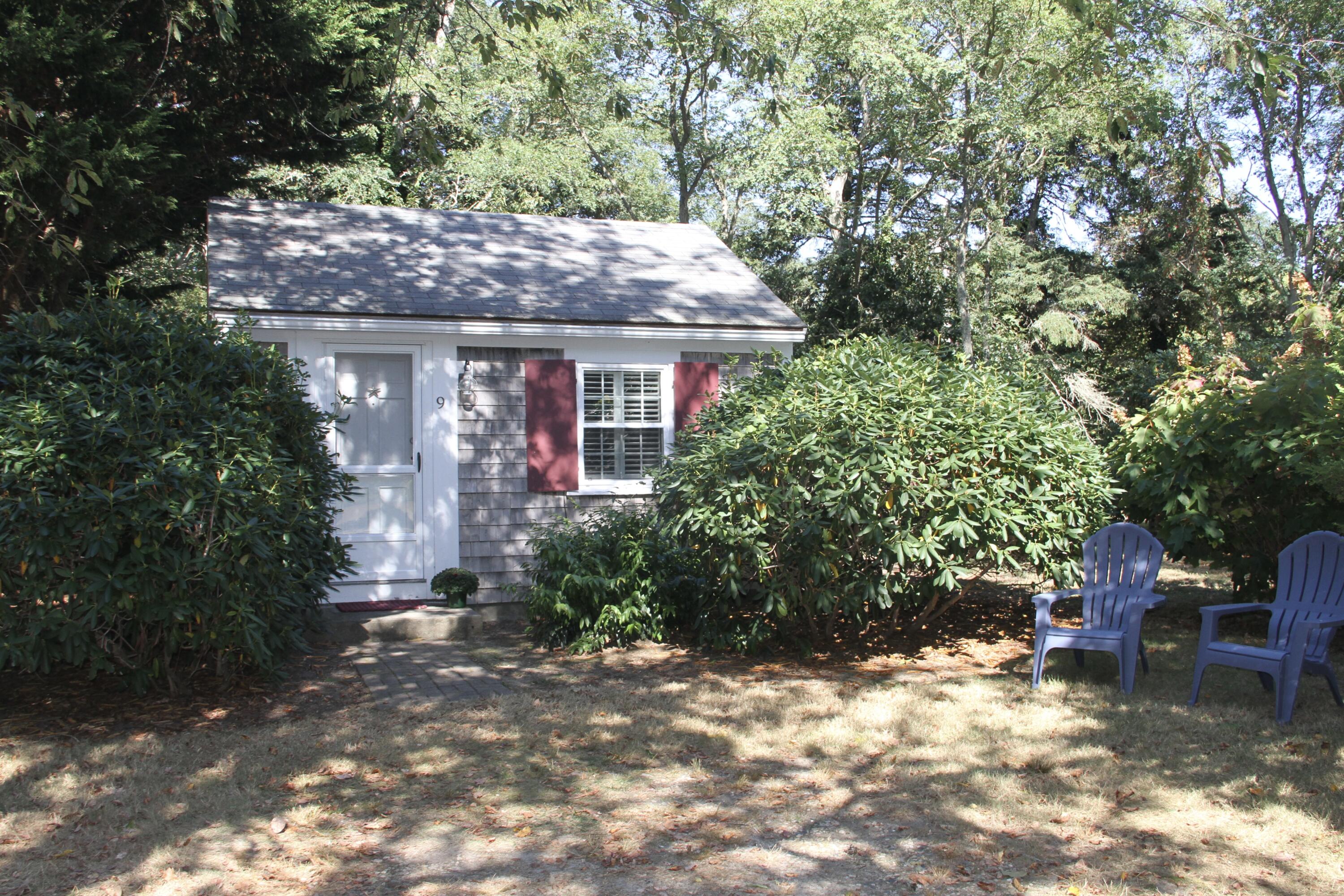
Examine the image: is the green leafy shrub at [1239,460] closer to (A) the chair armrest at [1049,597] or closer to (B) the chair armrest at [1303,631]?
(B) the chair armrest at [1303,631]

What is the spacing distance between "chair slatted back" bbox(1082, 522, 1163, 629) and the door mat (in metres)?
5.50

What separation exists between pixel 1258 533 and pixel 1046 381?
1134 centimetres

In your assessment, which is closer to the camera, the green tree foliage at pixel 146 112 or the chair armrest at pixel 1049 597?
the chair armrest at pixel 1049 597

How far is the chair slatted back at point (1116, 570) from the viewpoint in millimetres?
6434

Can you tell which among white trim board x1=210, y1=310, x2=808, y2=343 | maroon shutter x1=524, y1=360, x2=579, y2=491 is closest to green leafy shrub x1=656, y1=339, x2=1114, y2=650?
maroon shutter x1=524, y1=360, x2=579, y2=491

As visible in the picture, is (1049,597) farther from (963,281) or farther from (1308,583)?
(963,281)

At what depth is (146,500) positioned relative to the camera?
17.3 feet

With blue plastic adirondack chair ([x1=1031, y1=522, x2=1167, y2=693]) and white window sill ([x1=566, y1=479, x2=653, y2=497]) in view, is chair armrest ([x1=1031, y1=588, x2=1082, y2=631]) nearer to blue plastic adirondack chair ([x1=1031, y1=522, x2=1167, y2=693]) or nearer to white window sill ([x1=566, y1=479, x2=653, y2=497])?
blue plastic adirondack chair ([x1=1031, y1=522, x2=1167, y2=693])

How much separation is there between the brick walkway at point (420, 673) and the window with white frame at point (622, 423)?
254 centimetres

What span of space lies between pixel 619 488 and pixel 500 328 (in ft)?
6.48

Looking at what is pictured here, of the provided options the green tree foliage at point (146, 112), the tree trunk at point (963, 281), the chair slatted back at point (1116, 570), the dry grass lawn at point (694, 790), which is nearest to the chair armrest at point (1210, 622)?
the dry grass lawn at point (694, 790)

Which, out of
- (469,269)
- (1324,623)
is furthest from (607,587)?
(1324,623)

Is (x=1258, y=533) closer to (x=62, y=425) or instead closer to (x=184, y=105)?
(x=62, y=425)

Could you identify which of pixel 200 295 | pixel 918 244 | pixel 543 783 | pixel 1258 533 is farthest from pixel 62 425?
pixel 200 295
